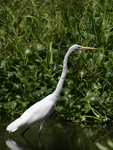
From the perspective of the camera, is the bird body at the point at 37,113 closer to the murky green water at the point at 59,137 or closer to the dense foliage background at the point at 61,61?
the murky green water at the point at 59,137

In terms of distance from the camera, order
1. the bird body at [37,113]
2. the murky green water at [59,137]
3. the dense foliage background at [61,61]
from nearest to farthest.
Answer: the murky green water at [59,137] < the bird body at [37,113] < the dense foliage background at [61,61]

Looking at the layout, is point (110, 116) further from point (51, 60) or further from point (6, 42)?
point (6, 42)

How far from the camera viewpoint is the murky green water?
2.67 metres

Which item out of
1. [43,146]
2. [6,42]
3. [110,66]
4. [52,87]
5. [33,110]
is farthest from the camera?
[6,42]

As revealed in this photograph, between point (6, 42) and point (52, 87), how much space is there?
1295 millimetres

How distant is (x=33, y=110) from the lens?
9.53ft

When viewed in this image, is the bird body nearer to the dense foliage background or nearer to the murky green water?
the murky green water

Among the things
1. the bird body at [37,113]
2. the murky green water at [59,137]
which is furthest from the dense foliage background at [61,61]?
the bird body at [37,113]

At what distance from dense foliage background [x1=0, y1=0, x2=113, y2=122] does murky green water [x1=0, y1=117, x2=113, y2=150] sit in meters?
0.23

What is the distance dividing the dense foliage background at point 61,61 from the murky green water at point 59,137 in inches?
9.0

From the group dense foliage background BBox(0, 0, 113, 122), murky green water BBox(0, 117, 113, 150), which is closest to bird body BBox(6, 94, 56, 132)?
murky green water BBox(0, 117, 113, 150)

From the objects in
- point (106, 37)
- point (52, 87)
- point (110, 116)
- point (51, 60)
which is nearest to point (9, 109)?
point (52, 87)

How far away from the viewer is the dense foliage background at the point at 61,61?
3646 millimetres

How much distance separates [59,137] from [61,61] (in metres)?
1.57
